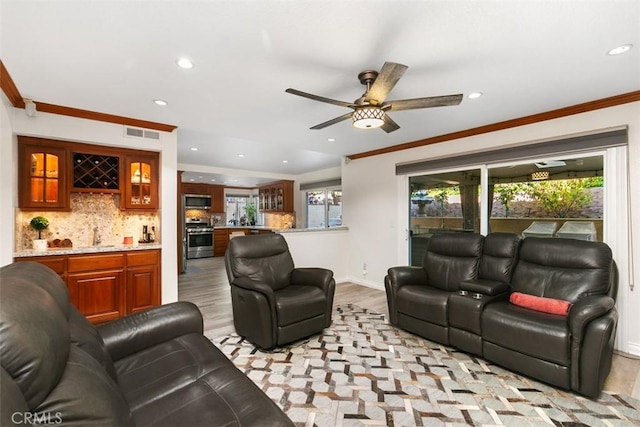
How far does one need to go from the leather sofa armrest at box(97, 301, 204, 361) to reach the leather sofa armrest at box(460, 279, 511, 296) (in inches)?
96.5

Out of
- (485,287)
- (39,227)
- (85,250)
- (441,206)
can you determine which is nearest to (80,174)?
(39,227)

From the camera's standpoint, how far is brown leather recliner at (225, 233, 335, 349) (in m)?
2.74

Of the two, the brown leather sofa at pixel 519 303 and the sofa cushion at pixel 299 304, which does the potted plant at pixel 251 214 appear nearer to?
the sofa cushion at pixel 299 304

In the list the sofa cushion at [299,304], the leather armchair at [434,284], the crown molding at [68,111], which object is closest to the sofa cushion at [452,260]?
the leather armchair at [434,284]

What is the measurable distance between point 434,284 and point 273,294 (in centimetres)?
195

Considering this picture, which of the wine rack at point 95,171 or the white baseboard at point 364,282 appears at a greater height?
the wine rack at point 95,171

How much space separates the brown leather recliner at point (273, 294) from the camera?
2738 mm

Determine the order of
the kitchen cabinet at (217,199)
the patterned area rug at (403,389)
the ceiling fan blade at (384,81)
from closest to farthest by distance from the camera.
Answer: the ceiling fan blade at (384,81) → the patterned area rug at (403,389) → the kitchen cabinet at (217,199)

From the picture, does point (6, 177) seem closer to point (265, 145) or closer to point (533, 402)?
point (265, 145)

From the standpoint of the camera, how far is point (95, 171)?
3551 mm

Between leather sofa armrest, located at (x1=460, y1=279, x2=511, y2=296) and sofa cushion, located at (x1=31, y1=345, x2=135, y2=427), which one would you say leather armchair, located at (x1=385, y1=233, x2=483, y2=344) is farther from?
sofa cushion, located at (x1=31, y1=345, x2=135, y2=427)

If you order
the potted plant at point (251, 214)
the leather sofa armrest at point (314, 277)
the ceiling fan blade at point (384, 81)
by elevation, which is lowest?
the leather sofa armrest at point (314, 277)

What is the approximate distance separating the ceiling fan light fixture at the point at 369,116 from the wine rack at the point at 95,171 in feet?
10.3

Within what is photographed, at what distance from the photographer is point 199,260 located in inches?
330
